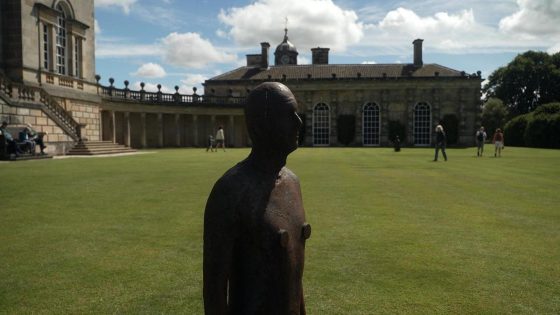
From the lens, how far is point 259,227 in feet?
7.70

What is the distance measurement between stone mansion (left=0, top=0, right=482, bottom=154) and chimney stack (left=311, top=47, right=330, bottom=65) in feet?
0.46

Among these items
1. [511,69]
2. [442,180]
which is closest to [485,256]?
[442,180]

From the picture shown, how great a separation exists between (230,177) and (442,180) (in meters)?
12.5

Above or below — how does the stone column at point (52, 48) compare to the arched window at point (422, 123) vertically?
above

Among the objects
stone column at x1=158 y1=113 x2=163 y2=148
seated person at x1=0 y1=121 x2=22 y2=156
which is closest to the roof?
stone column at x1=158 y1=113 x2=163 y2=148

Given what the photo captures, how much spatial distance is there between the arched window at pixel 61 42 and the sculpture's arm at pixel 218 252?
1204 inches

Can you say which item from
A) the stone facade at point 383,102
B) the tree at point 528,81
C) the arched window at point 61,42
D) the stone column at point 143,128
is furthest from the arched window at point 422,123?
the arched window at point 61,42

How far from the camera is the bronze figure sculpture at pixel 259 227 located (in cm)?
230

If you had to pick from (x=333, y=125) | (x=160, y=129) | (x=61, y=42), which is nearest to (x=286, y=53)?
(x=333, y=125)

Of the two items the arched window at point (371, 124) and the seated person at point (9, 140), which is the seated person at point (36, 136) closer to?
the seated person at point (9, 140)

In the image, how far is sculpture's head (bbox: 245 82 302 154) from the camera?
2.46 metres

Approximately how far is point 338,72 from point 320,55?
6.29 meters

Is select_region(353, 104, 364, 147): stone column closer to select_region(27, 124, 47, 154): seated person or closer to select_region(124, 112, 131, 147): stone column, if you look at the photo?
select_region(124, 112, 131, 147): stone column

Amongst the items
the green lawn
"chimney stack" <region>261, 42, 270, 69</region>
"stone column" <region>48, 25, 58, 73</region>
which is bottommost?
the green lawn
